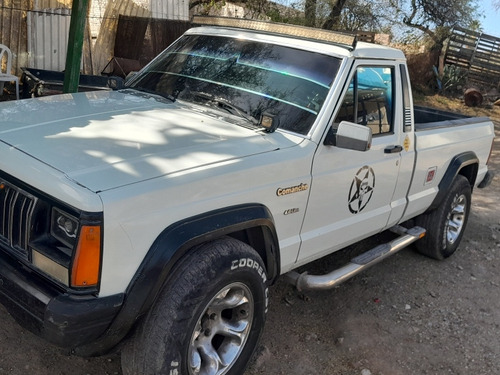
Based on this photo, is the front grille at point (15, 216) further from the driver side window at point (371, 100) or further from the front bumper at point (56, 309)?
the driver side window at point (371, 100)

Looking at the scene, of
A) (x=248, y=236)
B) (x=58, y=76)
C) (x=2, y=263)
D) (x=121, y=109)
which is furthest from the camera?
(x=58, y=76)

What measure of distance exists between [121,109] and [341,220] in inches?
64.7

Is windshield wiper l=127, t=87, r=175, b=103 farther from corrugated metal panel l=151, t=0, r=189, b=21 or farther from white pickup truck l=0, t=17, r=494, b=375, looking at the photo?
corrugated metal panel l=151, t=0, r=189, b=21

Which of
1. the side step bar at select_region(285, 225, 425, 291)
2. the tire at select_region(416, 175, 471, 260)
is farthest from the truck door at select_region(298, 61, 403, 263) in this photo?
the tire at select_region(416, 175, 471, 260)

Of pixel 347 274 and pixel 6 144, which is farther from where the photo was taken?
pixel 347 274

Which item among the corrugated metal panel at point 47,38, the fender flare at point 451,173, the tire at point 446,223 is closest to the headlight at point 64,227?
the fender flare at point 451,173

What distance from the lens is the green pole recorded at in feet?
19.8

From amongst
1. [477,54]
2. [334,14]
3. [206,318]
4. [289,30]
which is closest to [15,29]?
[289,30]

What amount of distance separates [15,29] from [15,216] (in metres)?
7.01

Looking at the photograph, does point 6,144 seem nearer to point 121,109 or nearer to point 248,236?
point 121,109

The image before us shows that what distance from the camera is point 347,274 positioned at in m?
3.81

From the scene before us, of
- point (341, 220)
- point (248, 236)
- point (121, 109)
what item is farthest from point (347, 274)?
point (121, 109)

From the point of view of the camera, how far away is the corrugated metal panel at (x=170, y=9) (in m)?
12.4

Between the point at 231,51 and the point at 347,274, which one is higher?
the point at 231,51
